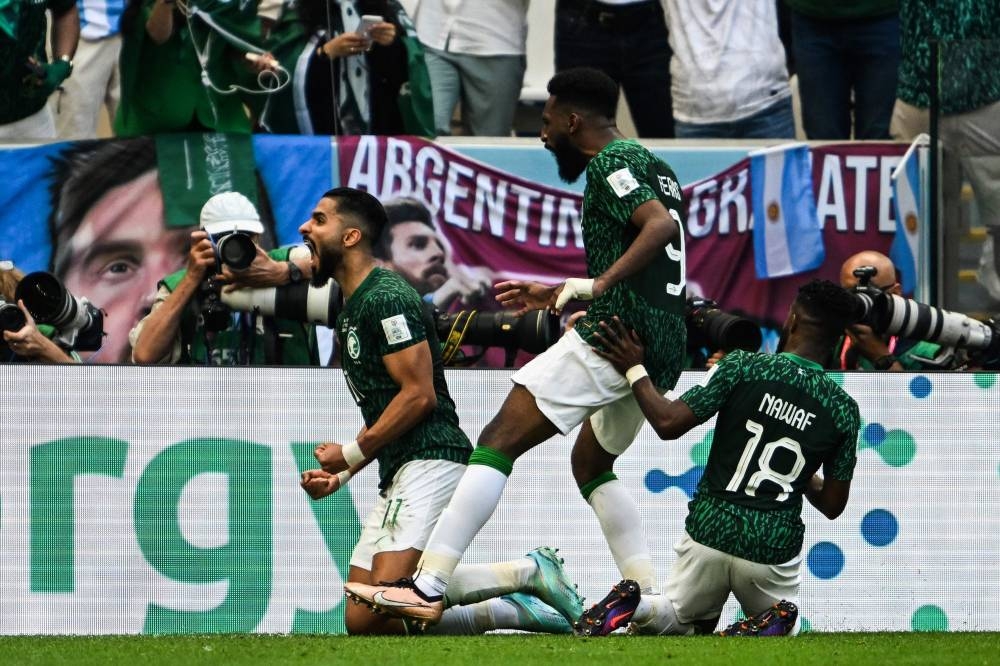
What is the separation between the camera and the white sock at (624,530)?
7.08 metres

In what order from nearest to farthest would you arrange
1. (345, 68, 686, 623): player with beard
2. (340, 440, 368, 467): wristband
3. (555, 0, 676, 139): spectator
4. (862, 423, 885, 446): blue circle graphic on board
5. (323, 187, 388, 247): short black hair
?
(345, 68, 686, 623): player with beard → (340, 440, 368, 467): wristband → (323, 187, 388, 247): short black hair → (862, 423, 885, 446): blue circle graphic on board → (555, 0, 676, 139): spectator

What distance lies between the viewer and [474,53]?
1032 centimetres

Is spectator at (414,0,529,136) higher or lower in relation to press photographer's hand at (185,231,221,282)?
higher

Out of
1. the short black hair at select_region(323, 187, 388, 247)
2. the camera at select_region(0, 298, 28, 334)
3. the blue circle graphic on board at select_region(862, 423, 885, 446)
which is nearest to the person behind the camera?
the short black hair at select_region(323, 187, 388, 247)

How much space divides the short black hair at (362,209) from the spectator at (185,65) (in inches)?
107

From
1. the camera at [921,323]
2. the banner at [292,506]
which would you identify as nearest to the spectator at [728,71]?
the camera at [921,323]

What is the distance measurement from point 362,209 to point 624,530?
4.94ft

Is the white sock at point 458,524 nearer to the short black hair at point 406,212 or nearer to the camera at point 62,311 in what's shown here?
the camera at point 62,311

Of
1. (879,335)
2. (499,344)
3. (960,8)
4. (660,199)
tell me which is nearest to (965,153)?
(960,8)

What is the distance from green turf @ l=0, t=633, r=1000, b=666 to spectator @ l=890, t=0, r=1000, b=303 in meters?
3.67


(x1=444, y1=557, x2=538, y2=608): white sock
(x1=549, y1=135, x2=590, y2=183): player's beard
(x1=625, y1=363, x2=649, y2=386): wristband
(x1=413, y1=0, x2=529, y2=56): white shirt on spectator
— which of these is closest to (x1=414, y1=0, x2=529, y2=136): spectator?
(x1=413, y1=0, x2=529, y2=56): white shirt on spectator

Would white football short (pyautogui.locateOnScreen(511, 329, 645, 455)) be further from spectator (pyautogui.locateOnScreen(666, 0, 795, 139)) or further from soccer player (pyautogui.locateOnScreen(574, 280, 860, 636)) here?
spectator (pyautogui.locateOnScreen(666, 0, 795, 139))

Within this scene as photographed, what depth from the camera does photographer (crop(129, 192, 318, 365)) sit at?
8.41 m

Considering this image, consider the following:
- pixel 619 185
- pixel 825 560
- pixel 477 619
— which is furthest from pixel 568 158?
pixel 825 560
